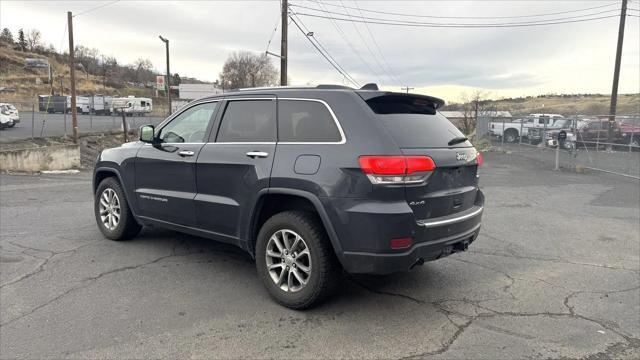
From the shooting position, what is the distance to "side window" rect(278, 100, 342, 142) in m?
3.75

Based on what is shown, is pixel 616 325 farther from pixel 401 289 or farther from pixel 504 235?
pixel 504 235

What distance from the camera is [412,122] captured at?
3.90m

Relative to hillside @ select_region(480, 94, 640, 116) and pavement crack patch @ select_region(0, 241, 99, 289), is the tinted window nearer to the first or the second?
pavement crack patch @ select_region(0, 241, 99, 289)

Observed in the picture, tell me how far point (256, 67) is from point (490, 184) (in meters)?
86.1

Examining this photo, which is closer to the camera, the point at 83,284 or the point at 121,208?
the point at 83,284

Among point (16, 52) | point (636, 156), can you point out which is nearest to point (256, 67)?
point (16, 52)

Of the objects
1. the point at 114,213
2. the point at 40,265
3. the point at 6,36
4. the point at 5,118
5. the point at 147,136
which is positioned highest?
the point at 6,36

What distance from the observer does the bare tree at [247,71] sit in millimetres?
88562

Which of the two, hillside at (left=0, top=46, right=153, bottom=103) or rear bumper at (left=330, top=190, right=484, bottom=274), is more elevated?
hillside at (left=0, top=46, right=153, bottom=103)

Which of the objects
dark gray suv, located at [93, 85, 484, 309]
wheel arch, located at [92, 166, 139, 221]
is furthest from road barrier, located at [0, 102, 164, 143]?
dark gray suv, located at [93, 85, 484, 309]

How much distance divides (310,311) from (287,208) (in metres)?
0.87

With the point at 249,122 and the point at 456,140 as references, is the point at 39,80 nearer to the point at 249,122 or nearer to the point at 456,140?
the point at 249,122

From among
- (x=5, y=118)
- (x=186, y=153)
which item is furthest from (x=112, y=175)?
(x=5, y=118)

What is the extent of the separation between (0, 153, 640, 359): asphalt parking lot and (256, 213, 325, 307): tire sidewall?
0.13m
